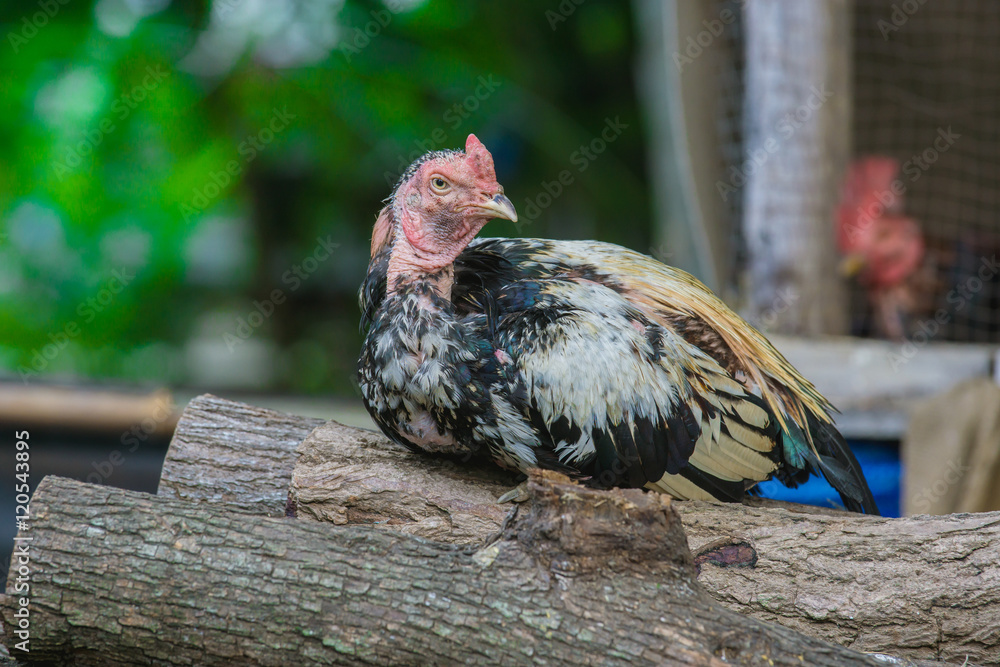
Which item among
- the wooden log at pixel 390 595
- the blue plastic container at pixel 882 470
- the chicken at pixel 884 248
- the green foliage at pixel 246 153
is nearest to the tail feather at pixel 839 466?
the wooden log at pixel 390 595

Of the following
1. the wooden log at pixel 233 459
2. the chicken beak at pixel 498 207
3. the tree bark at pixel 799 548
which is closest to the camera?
the tree bark at pixel 799 548

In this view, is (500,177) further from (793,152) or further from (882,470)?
(882,470)

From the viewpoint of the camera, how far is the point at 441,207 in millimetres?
2115

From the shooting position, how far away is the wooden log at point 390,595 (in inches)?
62.1

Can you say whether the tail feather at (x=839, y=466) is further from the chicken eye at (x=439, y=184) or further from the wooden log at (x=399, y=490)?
the chicken eye at (x=439, y=184)

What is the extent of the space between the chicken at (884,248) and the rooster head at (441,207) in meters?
3.24

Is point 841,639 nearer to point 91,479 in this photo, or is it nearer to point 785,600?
point 785,600

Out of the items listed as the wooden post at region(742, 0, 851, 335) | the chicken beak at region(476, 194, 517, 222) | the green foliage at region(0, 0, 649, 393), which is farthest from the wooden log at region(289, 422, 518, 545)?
the green foliage at region(0, 0, 649, 393)

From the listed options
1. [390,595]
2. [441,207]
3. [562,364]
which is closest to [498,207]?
[441,207]

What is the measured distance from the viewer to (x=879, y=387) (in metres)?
3.86

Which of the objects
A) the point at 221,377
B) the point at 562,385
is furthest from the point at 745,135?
the point at 221,377

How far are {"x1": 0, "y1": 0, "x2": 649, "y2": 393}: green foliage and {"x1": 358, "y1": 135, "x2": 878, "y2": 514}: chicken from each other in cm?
281

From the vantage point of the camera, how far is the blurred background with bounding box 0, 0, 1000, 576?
3.80 m

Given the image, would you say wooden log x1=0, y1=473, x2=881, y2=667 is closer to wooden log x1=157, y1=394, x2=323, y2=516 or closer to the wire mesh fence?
wooden log x1=157, y1=394, x2=323, y2=516
